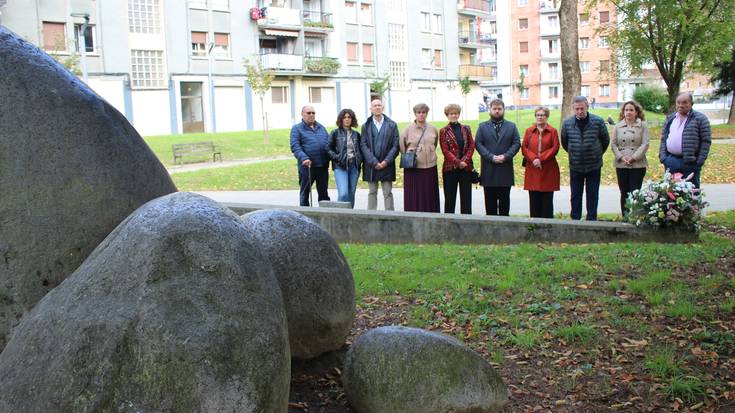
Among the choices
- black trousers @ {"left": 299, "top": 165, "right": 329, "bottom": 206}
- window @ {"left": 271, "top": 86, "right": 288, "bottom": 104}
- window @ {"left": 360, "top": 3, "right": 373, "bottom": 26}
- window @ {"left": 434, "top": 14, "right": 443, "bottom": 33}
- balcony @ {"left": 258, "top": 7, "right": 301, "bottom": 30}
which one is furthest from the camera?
window @ {"left": 434, "top": 14, "right": 443, "bottom": 33}

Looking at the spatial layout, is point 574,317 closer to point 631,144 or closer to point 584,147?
point 584,147

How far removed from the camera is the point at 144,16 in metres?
46.1

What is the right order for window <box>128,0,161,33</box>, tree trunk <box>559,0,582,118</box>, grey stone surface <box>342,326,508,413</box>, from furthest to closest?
window <box>128,0,161,33</box>, tree trunk <box>559,0,582,118</box>, grey stone surface <box>342,326,508,413</box>

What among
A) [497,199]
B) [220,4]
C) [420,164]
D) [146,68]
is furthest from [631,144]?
[220,4]

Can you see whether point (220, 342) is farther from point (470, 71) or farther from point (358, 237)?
point (470, 71)

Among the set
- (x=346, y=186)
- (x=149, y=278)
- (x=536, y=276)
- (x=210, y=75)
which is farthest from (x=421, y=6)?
(x=149, y=278)

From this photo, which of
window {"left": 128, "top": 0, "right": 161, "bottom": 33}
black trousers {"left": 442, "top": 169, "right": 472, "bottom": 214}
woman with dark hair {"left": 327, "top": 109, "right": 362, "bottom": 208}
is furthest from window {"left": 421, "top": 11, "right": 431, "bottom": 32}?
black trousers {"left": 442, "top": 169, "right": 472, "bottom": 214}

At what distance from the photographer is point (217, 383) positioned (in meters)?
3.06

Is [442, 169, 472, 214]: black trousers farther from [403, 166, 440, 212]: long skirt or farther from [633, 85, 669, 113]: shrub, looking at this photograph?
[633, 85, 669, 113]: shrub

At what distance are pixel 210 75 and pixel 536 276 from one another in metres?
44.5

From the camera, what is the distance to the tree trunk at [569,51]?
22469mm

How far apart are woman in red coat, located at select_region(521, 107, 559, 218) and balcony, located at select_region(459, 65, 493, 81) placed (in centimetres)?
5791

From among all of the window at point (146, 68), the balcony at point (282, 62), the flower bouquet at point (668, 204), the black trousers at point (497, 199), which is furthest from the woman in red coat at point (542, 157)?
the balcony at point (282, 62)

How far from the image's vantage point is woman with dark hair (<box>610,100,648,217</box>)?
36.1ft
